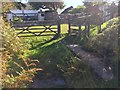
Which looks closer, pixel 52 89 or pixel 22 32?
pixel 52 89

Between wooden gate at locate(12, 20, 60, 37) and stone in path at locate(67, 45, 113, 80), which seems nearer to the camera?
stone in path at locate(67, 45, 113, 80)

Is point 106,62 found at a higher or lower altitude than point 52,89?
higher

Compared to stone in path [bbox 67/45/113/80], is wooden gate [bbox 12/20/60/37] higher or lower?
higher

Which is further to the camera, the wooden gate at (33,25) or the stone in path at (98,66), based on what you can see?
the wooden gate at (33,25)

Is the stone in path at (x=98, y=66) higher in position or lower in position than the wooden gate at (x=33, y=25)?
lower

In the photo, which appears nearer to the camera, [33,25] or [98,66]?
[98,66]

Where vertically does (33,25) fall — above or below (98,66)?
above

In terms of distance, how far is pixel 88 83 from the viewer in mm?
4359

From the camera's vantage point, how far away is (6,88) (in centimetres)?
370

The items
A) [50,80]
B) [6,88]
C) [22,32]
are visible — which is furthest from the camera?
[22,32]

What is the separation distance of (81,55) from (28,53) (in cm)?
176

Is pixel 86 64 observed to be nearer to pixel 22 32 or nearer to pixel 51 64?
pixel 51 64

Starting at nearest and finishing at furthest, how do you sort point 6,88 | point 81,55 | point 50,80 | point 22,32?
point 6,88 < point 50,80 < point 81,55 < point 22,32

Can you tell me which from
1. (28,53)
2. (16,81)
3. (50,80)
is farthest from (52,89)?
(28,53)
